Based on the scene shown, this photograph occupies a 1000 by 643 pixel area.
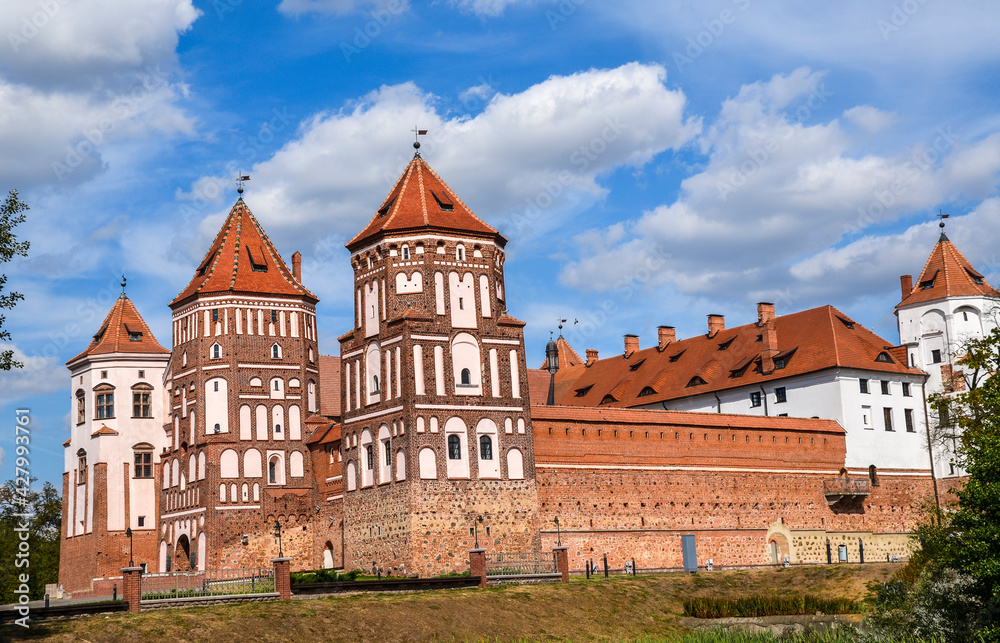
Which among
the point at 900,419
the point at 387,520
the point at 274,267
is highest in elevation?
the point at 274,267

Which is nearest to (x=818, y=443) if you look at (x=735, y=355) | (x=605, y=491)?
(x=735, y=355)

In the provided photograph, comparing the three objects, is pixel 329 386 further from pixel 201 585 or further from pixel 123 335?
pixel 201 585

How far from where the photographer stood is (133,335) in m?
65.1

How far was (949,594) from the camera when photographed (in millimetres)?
30547

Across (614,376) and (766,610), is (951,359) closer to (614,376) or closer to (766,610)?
(614,376)

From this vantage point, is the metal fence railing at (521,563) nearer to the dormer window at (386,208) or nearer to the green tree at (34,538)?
the dormer window at (386,208)

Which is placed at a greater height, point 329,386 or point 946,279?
point 946,279

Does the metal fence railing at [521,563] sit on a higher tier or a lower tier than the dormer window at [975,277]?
lower

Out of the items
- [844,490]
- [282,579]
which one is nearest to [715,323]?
[844,490]

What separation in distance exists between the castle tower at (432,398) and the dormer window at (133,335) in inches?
619

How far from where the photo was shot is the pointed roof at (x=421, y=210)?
53094 millimetres

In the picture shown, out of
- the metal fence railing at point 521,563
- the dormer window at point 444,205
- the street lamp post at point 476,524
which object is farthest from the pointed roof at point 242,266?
the metal fence railing at point 521,563

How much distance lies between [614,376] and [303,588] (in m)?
39.8

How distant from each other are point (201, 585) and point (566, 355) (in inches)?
1906
